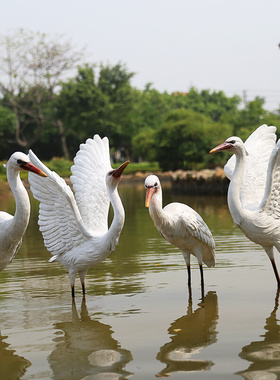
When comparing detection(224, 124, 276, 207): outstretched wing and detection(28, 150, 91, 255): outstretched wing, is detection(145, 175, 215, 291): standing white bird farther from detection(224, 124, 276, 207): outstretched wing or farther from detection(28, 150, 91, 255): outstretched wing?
detection(28, 150, 91, 255): outstretched wing

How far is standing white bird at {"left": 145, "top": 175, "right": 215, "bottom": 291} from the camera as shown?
7195mm

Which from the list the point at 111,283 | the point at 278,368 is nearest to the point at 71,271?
the point at 111,283

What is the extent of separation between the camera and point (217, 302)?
6.74 metres

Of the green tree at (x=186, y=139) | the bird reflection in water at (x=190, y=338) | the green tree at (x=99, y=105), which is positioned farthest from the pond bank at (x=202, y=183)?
the green tree at (x=99, y=105)

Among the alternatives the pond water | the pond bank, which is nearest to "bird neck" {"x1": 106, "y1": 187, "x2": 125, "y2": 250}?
the pond water

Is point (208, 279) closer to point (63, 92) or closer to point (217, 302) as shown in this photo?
point (217, 302)

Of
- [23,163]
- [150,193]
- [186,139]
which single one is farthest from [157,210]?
[186,139]

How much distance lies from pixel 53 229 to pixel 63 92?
41.7 metres

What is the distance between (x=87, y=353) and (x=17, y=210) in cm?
183

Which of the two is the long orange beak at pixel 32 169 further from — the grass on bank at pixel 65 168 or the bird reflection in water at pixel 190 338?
the grass on bank at pixel 65 168

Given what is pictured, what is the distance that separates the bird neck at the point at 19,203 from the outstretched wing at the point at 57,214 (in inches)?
13.6

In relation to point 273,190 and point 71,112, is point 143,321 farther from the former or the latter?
point 71,112

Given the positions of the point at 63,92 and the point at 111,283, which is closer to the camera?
the point at 111,283

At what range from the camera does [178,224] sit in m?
7.30
